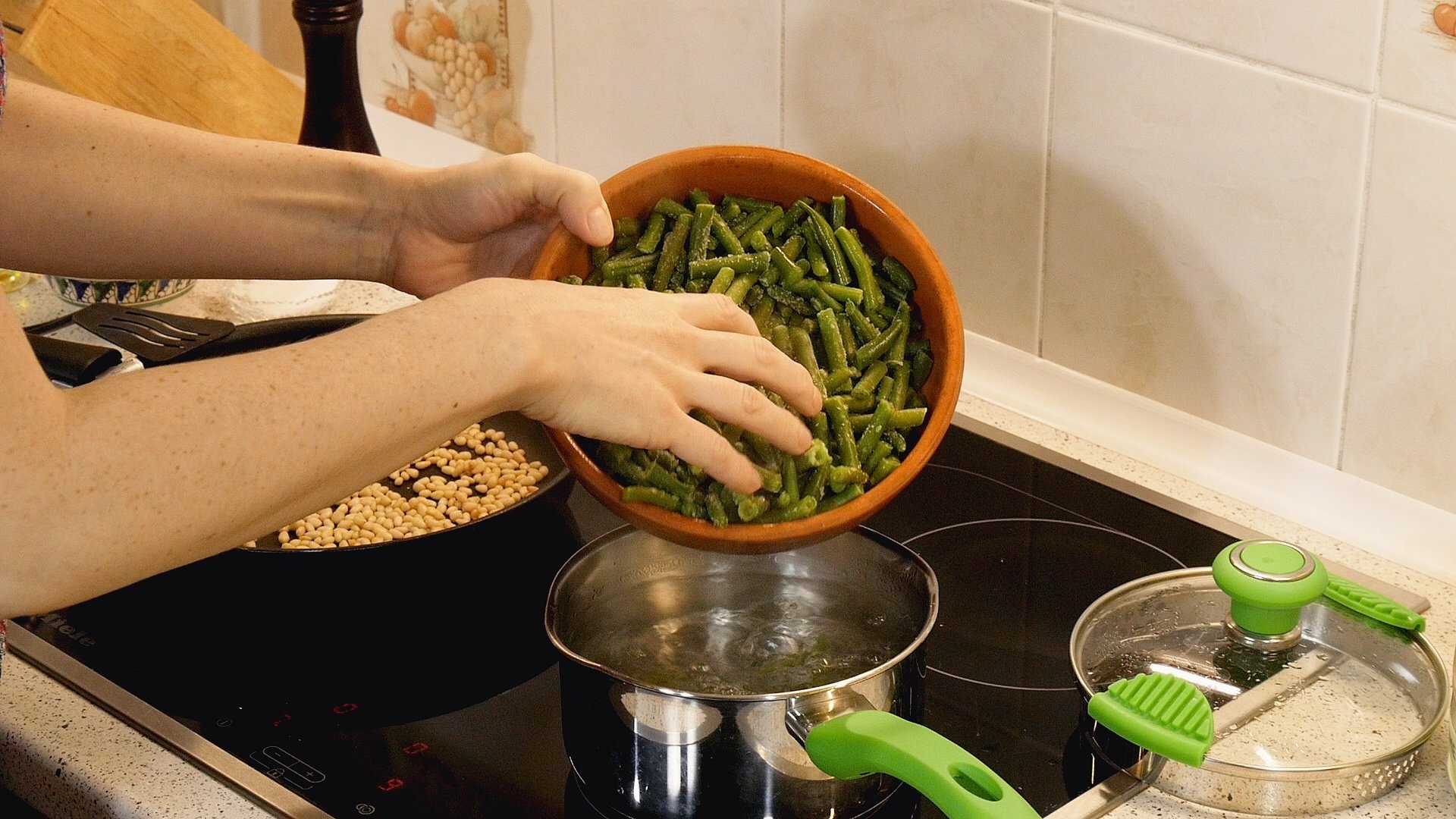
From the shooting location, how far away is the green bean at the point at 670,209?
96 centimetres

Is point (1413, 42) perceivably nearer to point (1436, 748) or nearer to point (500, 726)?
point (1436, 748)

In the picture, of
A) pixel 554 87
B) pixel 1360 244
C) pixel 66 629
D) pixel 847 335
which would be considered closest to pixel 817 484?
pixel 847 335

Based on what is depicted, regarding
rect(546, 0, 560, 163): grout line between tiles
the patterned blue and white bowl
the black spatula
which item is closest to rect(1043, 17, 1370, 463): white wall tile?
rect(546, 0, 560, 163): grout line between tiles

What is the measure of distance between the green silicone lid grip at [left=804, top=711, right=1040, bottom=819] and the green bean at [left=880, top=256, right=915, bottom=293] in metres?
0.29

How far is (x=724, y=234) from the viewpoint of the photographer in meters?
0.95

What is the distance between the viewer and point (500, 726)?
0.95 meters

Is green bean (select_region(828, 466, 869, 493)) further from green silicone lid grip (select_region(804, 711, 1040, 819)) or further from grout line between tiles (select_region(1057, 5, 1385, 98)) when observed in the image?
grout line between tiles (select_region(1057, 5, 1385, 98))

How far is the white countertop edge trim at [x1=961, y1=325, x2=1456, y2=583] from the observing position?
1050 millimetres

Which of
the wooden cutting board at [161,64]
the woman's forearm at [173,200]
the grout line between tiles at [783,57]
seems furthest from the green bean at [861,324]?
the wooden cutting board at [161,64]

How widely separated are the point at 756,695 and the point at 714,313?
0.69 feet

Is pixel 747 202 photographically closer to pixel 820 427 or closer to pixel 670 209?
pixel 670 209

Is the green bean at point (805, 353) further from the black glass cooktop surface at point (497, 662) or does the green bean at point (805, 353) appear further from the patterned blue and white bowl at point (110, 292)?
the patterned blue and white bowl at point (110, 292)

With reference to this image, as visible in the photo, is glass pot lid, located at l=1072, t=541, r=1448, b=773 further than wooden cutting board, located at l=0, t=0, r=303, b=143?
No

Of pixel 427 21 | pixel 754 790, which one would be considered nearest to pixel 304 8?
pixel 427 21
